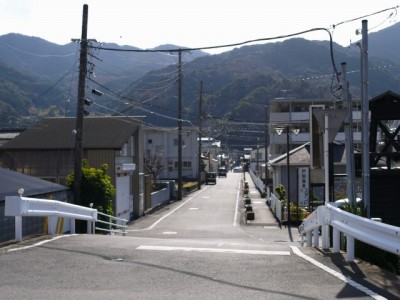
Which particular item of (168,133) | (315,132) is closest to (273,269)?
(315,132)

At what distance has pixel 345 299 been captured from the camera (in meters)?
6.27

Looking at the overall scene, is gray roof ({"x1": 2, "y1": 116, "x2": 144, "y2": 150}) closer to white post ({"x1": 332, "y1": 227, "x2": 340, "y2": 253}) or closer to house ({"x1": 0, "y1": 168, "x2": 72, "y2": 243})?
house ({"x1": 0, "y1": 168, "x2": 72, "y2": 243})

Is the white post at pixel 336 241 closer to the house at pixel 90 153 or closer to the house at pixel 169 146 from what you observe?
the house at pixel 90 153

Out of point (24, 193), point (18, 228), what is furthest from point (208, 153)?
point (18, 228)

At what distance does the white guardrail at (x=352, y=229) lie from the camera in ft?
22.1

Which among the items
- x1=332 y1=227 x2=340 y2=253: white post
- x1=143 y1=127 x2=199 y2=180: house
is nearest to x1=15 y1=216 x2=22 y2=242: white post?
x1=332 y1=227 x2=340 y2=253: white post

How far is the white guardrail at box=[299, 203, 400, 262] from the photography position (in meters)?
6.73

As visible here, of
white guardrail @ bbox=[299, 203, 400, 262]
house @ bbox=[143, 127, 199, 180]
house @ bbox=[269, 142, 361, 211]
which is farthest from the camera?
house @ bbox=[143, 127, 199, 180]

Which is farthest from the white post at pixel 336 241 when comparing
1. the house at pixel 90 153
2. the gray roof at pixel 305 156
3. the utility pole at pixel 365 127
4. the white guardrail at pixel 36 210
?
the gray roof at pixel 305 156

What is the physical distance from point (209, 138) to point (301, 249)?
115627 millimetres

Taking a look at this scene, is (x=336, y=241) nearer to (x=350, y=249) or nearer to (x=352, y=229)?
(x=350, y=249)

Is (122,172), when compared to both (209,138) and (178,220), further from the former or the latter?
(209,138)

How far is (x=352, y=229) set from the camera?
8156 mm

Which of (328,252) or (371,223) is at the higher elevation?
(371,223)
